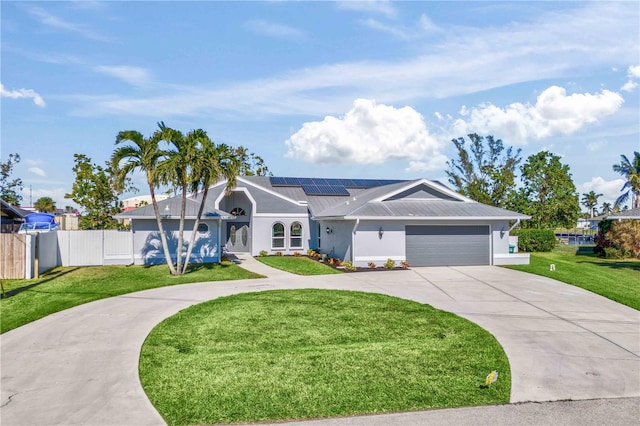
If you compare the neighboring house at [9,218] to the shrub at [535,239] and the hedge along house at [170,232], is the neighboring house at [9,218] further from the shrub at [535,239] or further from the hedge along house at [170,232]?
the shrub at [535,239]

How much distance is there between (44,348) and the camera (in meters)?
9.25

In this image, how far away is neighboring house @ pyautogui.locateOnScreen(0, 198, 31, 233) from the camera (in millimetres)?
24861

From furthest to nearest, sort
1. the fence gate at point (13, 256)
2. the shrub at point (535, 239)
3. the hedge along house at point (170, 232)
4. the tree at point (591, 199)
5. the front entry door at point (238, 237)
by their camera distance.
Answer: the tree at point (591, 199) → the shrub at point (535, 239) → the front entry door at point (238, 237) → the hedge along house at point (170, 232) → the fence gate at point (13, 256)

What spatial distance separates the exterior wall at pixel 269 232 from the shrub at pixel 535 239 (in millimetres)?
15478

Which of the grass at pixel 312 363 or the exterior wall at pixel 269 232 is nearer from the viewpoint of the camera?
the grass at pixel 312 363

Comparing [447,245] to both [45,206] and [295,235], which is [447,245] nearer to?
[295,235]

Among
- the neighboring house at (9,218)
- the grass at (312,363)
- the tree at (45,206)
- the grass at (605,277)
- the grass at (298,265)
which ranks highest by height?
the tree at (45,206)

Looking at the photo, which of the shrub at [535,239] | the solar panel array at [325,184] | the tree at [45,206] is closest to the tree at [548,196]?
the shrub at [535,239]

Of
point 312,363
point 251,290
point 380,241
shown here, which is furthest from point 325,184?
point 312,363

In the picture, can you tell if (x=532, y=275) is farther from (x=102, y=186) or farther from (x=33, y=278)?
(x=102, y=186)

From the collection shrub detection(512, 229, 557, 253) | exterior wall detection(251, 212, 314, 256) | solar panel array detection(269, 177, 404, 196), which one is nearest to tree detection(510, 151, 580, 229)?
shrub detection(512, 229, 557, 253)

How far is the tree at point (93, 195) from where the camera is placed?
31.5 metres

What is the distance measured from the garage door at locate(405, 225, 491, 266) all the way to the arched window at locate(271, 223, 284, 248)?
9521 mm

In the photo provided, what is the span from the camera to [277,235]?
29875mm
